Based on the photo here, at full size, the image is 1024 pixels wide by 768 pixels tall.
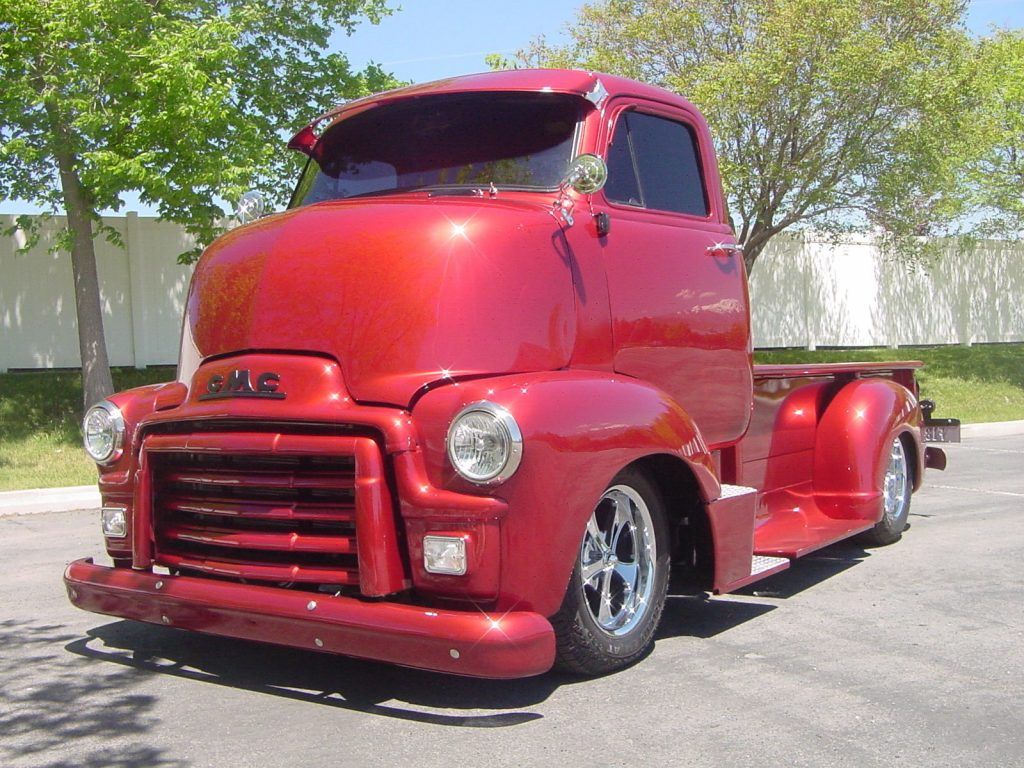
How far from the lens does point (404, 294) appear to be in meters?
4.41

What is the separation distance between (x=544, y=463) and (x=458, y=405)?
0.36 m

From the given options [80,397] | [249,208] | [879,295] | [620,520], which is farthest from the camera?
[879,295]

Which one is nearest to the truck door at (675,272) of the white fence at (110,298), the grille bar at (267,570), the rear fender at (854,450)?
the rear fender at (854,450)

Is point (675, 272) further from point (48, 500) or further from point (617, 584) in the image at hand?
point (48, 500)

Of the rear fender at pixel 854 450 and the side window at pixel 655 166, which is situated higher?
the side window at pixel 655 166

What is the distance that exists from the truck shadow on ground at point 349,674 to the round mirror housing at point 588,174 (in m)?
1.91

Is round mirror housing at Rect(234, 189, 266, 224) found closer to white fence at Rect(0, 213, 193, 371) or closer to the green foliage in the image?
the green foliage

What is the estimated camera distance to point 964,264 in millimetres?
25938

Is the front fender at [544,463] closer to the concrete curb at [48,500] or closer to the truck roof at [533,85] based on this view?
the truck roof at [533,85]

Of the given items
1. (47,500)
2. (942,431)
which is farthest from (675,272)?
(47,500)

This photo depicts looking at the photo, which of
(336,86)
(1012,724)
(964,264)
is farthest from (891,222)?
(1012,724)

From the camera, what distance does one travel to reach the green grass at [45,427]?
1187 cm

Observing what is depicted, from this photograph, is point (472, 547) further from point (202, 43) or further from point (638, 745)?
point (202, 43)

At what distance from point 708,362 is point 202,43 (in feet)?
30.0
